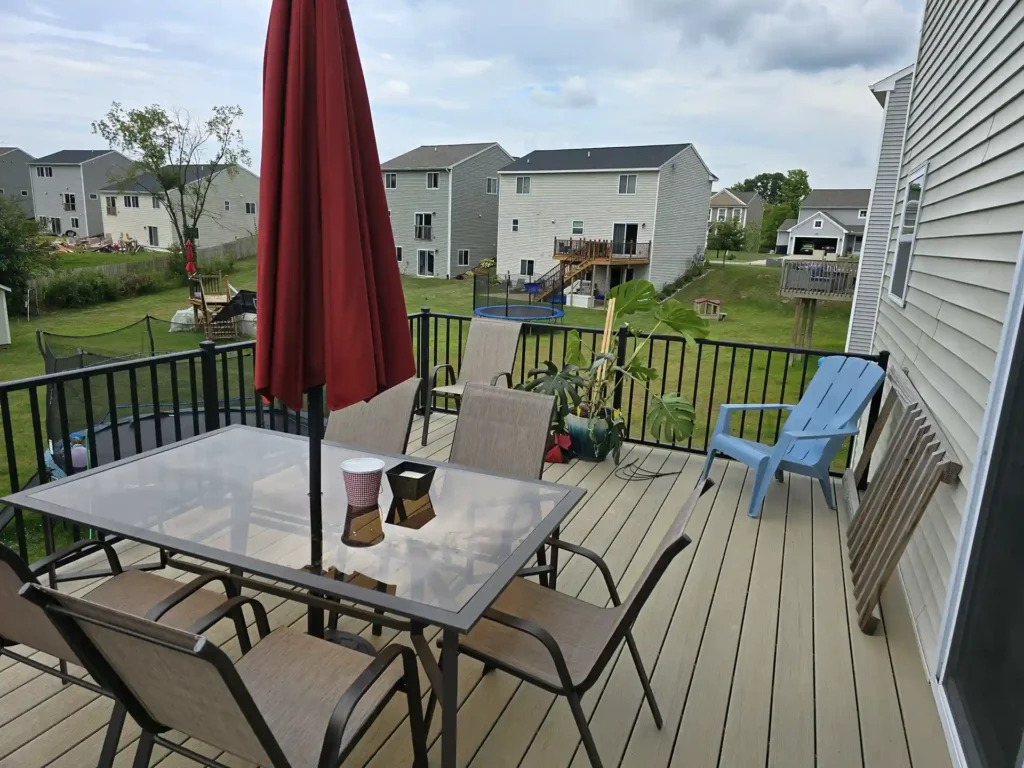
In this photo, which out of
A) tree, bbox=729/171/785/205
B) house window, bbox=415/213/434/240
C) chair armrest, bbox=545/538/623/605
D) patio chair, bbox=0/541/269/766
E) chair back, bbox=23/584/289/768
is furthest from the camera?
tree, bbox=729/171/785/205

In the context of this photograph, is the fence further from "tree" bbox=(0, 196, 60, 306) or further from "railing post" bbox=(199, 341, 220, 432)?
"tree" bbox=(0, 196, 60, 306)

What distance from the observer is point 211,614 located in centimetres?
171

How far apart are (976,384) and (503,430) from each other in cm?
191

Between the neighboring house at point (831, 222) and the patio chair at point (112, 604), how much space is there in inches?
1656

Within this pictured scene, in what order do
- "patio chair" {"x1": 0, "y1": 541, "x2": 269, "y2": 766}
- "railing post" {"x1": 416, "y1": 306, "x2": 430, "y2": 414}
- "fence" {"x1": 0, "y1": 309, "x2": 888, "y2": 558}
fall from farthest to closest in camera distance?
"railing post" {"x1": 416, "y1": 306, "x2": 430, "y2": 414}
"fence" {"x1": 0, "y1": 309, "x2": 888, "y2": 558}
"patio chair" {"x1": 0, "y1": 541, "x2": 269, "y2": 766}

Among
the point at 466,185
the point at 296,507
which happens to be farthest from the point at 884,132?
the point at 466,185

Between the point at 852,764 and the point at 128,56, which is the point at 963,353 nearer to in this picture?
the point at 852,764

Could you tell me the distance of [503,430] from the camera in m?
2.80

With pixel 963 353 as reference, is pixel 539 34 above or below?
above

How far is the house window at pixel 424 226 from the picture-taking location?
28469mm

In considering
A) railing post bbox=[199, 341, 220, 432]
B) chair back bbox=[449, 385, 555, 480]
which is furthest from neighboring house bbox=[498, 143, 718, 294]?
chair back bbox=[449, 385, 555, 480]

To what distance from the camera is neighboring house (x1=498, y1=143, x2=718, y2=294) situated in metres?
23.5

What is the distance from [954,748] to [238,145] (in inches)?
1359

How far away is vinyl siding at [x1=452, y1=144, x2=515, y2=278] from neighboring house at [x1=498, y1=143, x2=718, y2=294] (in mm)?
3047
